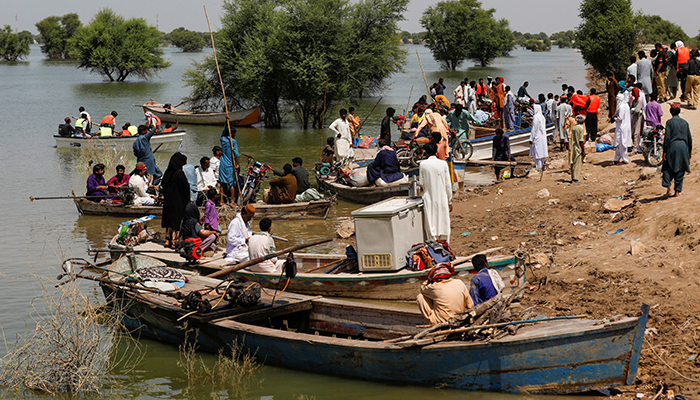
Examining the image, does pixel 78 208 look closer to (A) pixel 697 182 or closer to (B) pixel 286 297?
(B) pixel 286 297

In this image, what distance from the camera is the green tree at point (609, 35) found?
34.2 metres

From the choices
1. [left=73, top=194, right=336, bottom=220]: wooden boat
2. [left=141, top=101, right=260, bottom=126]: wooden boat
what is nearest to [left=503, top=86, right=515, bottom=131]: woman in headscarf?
[left=73, top=194, right=336, bottom=220]: wooden boat

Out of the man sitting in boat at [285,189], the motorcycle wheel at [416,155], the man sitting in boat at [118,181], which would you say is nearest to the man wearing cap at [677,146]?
the motorcycle wheel at [416,155]

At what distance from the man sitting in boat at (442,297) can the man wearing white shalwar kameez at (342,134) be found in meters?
9.25

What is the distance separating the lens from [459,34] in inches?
3275

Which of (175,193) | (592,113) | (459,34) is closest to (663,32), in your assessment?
(459,34)

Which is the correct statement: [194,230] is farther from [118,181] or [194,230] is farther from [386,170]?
[118,181]

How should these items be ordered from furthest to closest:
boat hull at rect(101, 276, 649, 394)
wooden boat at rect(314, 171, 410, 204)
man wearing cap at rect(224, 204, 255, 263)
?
1. wooden boat at rect(314, 171, 410, 204)
2. man wearing cap at rect(224, 204, 255, 263)
3. boat hull at rect(101, 276, 649, 394)

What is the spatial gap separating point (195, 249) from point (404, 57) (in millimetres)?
30937

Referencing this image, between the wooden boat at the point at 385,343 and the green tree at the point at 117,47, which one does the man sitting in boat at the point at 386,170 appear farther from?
the green tree at the point at 117,47

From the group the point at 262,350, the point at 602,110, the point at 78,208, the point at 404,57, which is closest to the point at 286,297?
the point at 262,350

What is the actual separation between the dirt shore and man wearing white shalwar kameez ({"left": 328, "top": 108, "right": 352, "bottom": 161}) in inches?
128

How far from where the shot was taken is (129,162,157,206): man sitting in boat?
13633 millimetres

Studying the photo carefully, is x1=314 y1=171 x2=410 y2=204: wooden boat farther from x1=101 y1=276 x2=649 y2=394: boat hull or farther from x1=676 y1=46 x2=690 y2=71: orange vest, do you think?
x1=676 y1=46 x2=690 y2=71: orange vest
